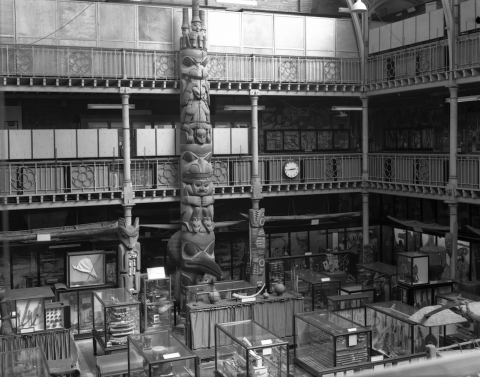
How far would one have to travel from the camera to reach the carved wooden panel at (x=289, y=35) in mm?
26469

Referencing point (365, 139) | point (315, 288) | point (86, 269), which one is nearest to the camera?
point (86, 269)

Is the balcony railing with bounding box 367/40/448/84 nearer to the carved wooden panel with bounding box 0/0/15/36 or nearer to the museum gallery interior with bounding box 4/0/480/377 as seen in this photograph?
the museum gallery interior with bounding box 4/0/480/377

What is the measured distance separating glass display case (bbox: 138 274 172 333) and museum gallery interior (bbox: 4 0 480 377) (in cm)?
7

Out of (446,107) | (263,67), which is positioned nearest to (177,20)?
(263,67)

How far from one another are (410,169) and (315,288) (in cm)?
617

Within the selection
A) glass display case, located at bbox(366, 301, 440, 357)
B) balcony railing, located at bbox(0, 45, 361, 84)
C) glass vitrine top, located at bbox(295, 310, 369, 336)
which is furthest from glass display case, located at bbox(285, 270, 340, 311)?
balcony railing, located at bbox(0, 45, 361, 84)

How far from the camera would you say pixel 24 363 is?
13531 mm

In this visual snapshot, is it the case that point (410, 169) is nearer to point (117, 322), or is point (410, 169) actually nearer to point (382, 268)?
point (382, 268)

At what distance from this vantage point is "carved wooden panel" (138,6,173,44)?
79.8 ft

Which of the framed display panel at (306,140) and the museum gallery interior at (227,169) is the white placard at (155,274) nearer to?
the museum gallery interior at (227,169)

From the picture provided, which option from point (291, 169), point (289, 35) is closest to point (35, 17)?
point (289, 35)

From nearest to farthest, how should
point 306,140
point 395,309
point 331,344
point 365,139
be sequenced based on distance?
point 331,344 < point 395,309 < point 365,139 < point 306,140

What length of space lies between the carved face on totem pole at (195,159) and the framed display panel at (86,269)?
293 cm

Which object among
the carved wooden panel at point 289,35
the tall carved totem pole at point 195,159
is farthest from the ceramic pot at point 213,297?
the carved wooden panel at point 289,35
